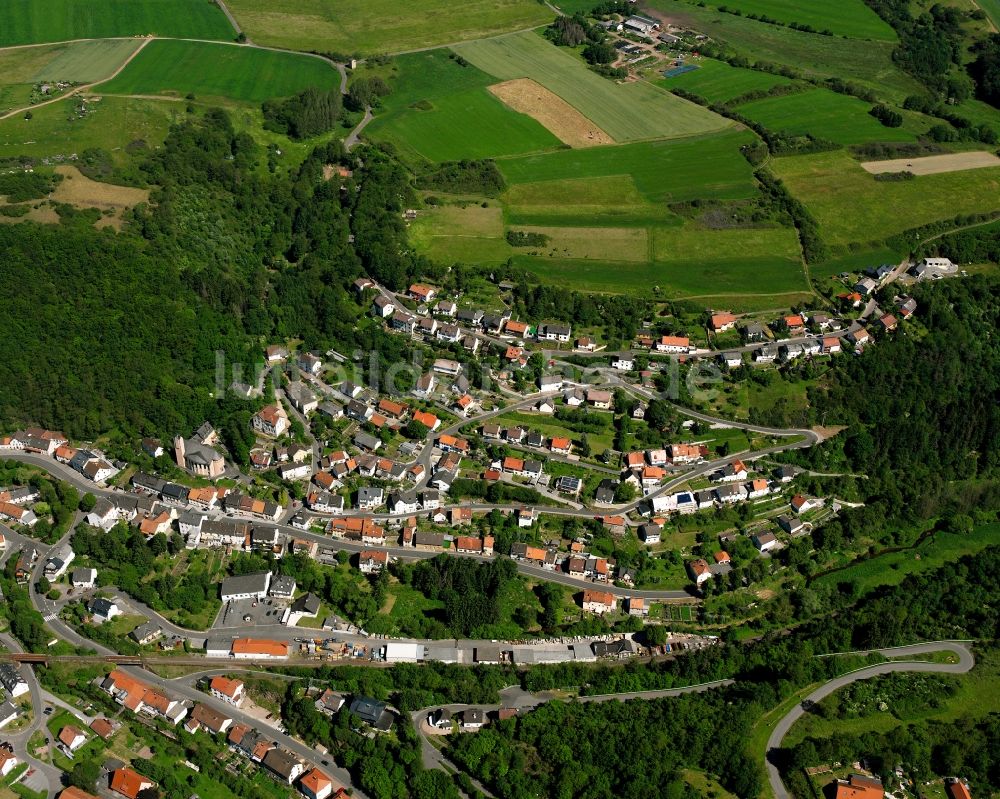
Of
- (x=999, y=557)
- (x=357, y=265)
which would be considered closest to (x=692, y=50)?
(x=357, y=265)

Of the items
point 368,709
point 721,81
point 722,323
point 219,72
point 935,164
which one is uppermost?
point 721,81

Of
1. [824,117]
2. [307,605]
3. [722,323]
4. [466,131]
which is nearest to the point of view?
[307,605]

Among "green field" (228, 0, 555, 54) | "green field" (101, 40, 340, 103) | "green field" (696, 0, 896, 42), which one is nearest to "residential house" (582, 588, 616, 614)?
"green field" (101, 40, 340, 103)

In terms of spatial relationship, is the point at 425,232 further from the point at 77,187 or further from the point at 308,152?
the point at 77,187

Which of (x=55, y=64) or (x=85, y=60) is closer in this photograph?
(x=55, y=64)

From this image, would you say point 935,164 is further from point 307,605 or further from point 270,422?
point 307,605

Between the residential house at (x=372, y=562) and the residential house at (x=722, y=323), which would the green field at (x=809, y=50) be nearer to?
the residential house at (x=722, y=323)

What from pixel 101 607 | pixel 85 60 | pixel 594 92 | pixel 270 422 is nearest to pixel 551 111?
pixel 594 92
